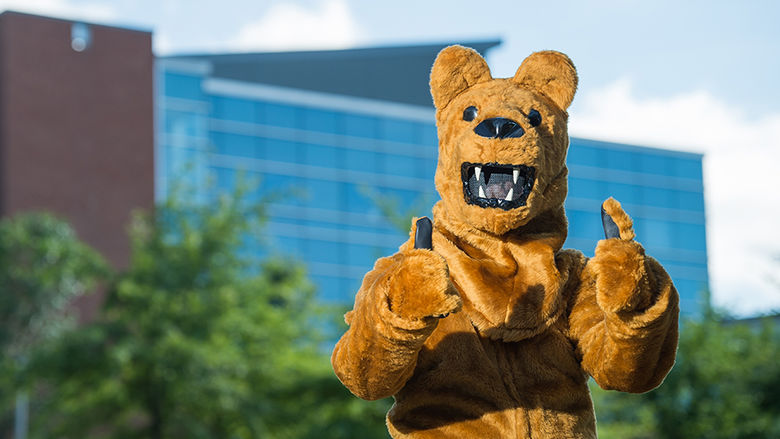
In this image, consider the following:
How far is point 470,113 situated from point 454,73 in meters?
0.24

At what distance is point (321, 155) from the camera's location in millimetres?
38062

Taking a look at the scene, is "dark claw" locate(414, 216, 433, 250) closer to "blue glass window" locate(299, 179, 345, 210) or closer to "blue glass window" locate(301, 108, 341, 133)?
"blue glass window" locate(299, 179, 345, 210)

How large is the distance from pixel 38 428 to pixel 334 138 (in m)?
21.6

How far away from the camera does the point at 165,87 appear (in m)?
35.7

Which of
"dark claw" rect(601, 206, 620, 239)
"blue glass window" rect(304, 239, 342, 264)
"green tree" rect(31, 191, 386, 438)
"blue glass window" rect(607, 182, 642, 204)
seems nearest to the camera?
"dark claw" rect(601, 206, 620, 239)

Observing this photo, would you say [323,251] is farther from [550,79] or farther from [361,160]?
[550,79]

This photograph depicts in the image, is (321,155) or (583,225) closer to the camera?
(321,155)

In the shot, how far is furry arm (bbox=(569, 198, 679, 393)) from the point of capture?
3.27m

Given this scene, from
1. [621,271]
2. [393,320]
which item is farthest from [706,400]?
[393,320]

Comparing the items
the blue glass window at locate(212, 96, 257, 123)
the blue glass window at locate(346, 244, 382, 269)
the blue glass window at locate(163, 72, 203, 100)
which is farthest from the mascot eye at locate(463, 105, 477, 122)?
the blue glass window at locate(212, 96, 257, 123)

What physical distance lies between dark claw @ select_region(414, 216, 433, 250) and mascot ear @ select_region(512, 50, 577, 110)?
77cm

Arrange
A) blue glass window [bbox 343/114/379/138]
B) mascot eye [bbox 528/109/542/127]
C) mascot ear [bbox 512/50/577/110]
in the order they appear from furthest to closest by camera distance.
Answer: blue glass window [bbox 343/114/379/138] → mascot ear [bbox 512/50/577/110] → mascot eye [bbox 528/109/542/127]

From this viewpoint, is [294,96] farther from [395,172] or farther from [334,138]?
[395,172]

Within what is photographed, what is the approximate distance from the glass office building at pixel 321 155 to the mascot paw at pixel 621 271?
31.9 meters
